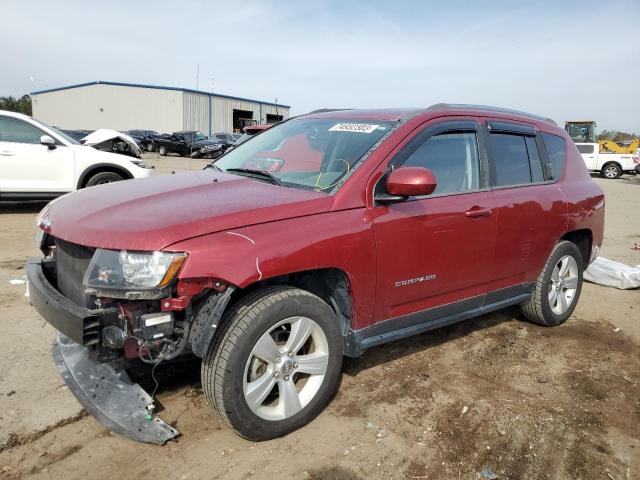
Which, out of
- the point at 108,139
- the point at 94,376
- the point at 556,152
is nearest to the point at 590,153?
the point at 108,139

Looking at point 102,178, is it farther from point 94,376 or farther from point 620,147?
point 620,147

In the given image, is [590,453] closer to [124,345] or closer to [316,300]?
[316,300]

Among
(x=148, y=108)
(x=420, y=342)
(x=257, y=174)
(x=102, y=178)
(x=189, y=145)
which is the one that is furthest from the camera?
(x=148, y=108)

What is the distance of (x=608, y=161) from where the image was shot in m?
25.8

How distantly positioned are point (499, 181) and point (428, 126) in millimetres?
823

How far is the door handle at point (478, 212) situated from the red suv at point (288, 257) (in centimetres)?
2

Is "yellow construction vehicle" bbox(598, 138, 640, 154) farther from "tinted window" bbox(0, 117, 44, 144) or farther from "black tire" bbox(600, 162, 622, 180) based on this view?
"tinted window" bbox(0, 117, 44, 144)

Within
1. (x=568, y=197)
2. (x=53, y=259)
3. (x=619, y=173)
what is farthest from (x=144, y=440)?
(x=619, y=173)

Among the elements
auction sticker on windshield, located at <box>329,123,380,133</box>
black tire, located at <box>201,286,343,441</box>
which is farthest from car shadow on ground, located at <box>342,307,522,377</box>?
auction sticker on windshield, located at <box>329,123,380,133</box>

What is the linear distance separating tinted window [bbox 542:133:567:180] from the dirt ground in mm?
1484

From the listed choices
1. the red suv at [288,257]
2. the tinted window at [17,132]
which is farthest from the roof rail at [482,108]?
the tinted window at [17,132]

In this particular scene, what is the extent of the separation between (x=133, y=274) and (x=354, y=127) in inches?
71.7

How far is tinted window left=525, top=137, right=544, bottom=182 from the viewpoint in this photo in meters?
4.04

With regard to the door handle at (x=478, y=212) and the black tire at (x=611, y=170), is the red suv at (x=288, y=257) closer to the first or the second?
the door handle at (x=478, y=212)
